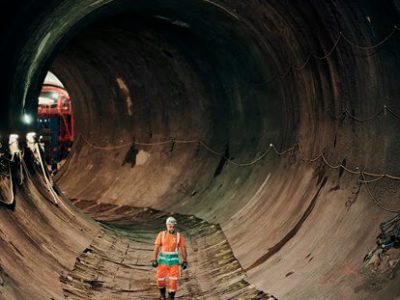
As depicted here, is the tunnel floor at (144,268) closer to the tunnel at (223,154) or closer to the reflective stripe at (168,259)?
the tunnel at (223,154)

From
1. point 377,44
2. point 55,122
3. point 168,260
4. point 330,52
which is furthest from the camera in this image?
point 55,122

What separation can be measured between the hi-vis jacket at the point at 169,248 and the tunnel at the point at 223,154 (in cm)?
71

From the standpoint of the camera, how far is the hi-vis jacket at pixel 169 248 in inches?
328

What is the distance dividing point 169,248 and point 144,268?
2006mm

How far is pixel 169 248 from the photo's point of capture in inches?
329

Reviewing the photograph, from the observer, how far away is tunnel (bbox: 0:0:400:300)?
776 cm

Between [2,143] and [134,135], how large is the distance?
9402mm

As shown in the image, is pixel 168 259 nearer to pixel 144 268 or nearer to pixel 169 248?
pixel 169 248

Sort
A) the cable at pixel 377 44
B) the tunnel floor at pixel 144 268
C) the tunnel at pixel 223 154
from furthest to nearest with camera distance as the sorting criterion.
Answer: the tunnel floor at pixel 144 268 → the tunnel at pixel 223 154 → the cable at pixel 377 44

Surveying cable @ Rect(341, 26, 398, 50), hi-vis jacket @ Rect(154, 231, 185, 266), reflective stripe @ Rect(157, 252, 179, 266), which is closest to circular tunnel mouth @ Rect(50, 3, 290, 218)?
cable @ Rect(341, 26, 398, 50)

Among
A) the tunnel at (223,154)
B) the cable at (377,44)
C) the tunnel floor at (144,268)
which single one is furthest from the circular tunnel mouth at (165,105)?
the cable at (377,44)

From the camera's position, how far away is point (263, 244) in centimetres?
983

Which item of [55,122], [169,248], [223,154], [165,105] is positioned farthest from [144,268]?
[55,122]

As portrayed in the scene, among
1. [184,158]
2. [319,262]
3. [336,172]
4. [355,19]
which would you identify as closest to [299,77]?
[336,172]
